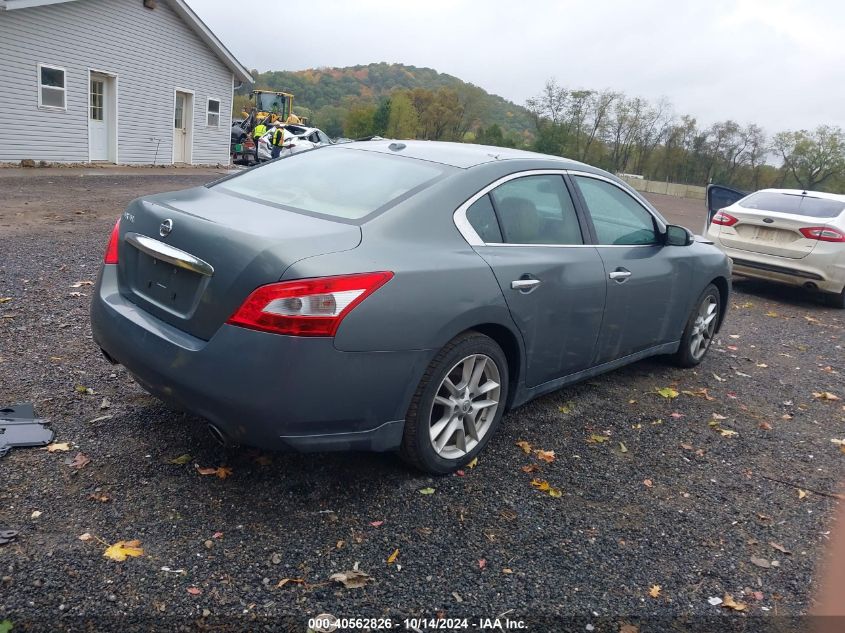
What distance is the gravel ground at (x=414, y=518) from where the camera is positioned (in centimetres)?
255

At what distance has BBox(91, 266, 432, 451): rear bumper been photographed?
9.00 ft

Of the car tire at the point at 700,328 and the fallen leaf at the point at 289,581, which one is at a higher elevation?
the car tire at the point at 700,328

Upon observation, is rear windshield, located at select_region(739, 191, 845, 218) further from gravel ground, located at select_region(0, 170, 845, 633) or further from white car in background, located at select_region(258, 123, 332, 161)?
white car in background, located at select_region(258, 123, 332, 161)

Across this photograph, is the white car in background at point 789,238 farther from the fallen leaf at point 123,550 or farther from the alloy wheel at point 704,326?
the fallen leaf at point 123,550

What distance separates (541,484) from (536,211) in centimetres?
149

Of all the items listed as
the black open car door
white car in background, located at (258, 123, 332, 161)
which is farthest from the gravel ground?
white car in background, located at (258, 123, 332, 161)

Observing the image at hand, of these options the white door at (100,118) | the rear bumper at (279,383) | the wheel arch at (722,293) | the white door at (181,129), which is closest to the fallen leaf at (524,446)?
the rear bumper at (279,383)

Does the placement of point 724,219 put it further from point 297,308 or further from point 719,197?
point 297,308

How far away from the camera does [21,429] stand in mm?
3490

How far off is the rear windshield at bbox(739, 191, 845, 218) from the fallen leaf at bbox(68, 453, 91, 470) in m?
8.87

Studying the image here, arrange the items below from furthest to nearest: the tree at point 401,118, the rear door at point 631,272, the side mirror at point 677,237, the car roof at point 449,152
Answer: the tree at point 401,118 → the side mirror at point 677,237 → the rear door at point 631,272 → the car roof at point 449,152

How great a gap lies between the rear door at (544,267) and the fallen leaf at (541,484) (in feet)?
1.80

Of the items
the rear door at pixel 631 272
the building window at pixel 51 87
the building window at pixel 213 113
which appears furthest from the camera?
the building window at pixel 213 113

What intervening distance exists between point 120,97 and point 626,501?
20.0 m
